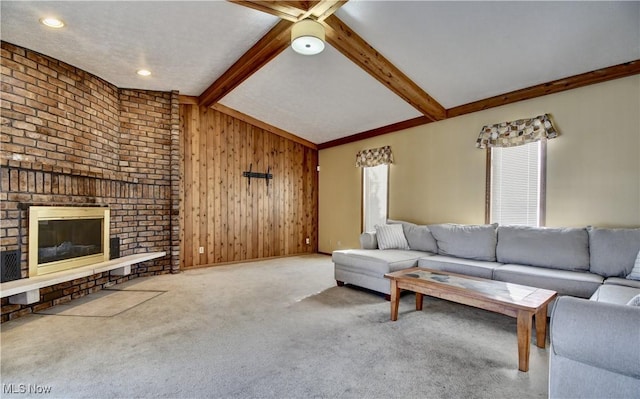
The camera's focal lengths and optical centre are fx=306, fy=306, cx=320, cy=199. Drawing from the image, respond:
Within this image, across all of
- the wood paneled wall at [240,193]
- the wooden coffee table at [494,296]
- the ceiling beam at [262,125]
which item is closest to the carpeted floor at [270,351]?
the wooden coffee table at [494,296]

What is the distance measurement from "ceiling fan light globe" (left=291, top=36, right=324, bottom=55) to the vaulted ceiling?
22cm

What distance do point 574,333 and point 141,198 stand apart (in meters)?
5.06

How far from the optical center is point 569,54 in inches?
121

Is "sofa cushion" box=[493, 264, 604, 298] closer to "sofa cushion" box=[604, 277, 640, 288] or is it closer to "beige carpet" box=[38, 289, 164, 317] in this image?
"sofa cushion" box=[604, 277, 640, 288]

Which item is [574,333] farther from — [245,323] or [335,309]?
[245,323]


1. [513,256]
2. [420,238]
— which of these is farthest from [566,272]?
[420,238]

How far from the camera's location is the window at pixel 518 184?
3764mm

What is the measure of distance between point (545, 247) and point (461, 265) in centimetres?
85

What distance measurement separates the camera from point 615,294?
88.7 inches

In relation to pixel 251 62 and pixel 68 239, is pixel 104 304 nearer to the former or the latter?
pixel 68 239

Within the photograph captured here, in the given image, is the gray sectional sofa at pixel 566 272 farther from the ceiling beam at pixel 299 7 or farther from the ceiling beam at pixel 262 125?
the ceiling beam at pixel 262 125

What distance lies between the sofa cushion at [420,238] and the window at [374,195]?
1.08m

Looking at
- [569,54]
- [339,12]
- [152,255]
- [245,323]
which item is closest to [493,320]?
[245,323]

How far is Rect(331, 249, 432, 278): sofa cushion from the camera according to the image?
3.60 m
